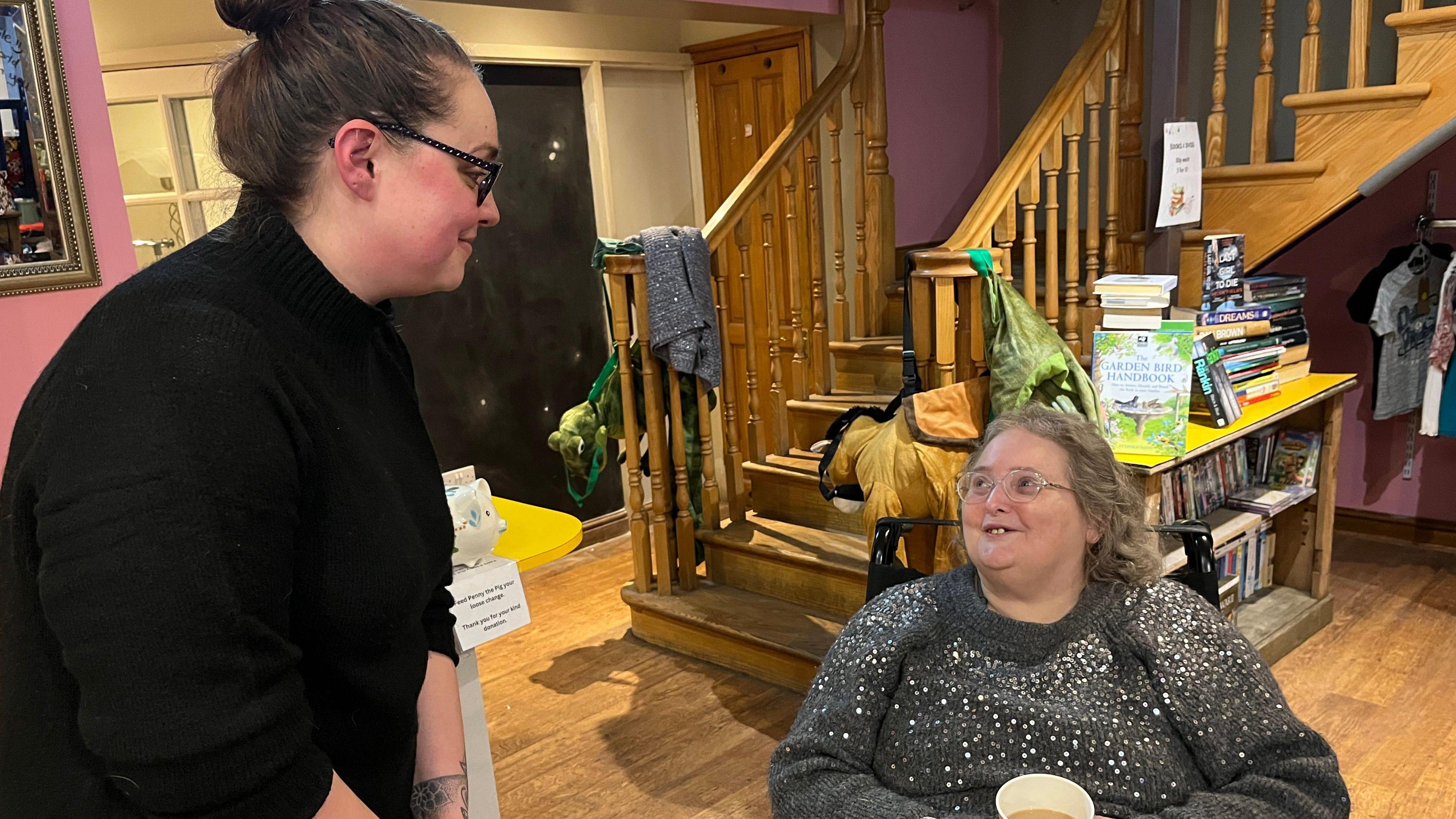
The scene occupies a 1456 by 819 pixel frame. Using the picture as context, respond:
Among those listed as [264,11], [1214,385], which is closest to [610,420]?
[1214,385]

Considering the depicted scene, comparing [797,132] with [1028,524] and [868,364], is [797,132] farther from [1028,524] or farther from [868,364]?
[1028,524]

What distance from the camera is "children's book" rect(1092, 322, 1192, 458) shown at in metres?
2.42

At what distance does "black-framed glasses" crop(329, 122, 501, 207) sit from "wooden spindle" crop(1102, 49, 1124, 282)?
2.65m

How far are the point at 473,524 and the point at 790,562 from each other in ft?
5.33

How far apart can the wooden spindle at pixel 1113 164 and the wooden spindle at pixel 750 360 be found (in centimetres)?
116

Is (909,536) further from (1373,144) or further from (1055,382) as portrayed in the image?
(1373,144)

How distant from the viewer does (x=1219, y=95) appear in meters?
3.08

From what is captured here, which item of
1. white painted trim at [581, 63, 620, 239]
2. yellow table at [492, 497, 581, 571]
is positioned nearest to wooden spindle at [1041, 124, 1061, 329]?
yellow table at [492, 497, 581, 571]

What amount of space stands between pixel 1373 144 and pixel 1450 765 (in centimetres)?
171

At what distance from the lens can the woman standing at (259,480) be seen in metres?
0.62

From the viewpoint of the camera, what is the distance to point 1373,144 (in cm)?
287

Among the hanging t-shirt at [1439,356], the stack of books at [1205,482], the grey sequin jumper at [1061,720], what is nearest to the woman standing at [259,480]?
the grey sequin jumper at [1061,720]

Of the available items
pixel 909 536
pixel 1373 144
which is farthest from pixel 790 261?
pixel 1373 144

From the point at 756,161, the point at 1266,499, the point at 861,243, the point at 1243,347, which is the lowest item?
the point at 1266,499
